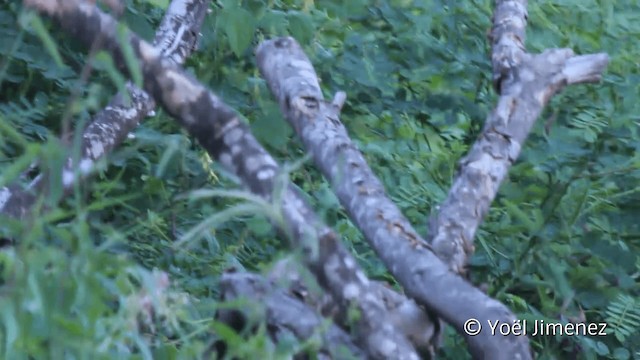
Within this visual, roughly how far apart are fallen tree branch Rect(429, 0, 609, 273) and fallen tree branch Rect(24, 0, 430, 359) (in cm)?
33

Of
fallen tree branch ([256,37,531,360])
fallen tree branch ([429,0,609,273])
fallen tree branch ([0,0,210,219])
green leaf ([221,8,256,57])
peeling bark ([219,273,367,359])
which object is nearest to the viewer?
peeling bark ([219,273,367,359])

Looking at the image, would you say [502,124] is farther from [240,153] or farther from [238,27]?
[238,27]

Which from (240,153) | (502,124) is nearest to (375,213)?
(240,153)

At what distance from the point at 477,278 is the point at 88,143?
105 centimetres

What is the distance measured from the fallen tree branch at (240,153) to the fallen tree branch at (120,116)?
0.36 metres

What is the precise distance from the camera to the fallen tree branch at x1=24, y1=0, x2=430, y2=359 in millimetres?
2039

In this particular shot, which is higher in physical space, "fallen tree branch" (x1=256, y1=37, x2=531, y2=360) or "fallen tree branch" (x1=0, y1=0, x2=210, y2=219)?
"fallen tree branch" (x1=256, y1=37, x2=531, y2=360)

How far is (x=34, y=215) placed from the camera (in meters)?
1.62

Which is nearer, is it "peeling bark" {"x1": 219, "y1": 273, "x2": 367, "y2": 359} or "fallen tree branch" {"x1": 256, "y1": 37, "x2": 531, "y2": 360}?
"peeling bark" {"x1": 219, "y1": 273, "x2": 367, "y2": 359}

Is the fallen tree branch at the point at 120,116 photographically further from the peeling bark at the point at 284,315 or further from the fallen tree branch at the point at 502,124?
the fallen tree branch at the point at 502,124

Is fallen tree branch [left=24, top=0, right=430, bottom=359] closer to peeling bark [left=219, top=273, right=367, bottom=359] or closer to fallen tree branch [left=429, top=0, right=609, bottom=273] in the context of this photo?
peeling bark [left=219, top=273, right=367, bottom=359]

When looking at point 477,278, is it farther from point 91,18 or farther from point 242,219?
point 91,18

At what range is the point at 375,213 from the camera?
2.31 meters

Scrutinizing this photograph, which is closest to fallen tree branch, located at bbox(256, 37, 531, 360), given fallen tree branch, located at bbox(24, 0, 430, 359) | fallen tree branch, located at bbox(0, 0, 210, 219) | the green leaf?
fallen tree branch, located at bbox(24, 0, 430, 359)
